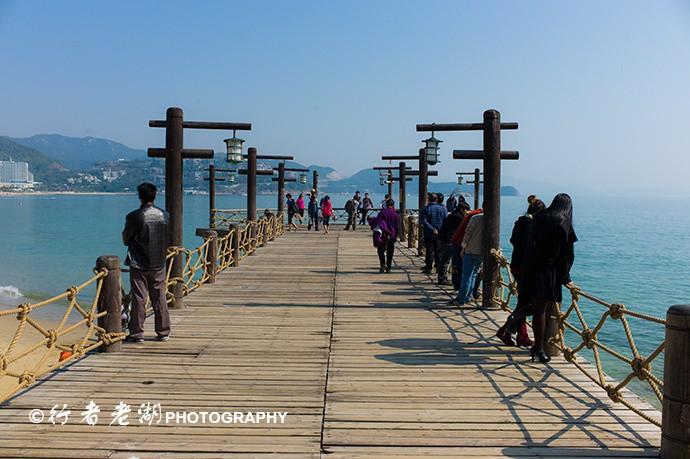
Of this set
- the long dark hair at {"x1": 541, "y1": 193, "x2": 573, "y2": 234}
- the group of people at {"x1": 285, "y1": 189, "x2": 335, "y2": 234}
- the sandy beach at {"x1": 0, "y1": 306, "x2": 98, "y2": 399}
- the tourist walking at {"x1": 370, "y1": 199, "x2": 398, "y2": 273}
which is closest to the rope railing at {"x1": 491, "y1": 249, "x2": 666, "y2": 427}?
the long dark hair at {"x1": 541, "y1": 193, "x2": 573, "y2": 234}

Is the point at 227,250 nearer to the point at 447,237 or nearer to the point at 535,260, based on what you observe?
the point at 447,237

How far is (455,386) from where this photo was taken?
20.6 ft

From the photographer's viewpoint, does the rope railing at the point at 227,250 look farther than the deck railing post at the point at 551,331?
Yes

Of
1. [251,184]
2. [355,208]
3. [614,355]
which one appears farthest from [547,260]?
[355,208]

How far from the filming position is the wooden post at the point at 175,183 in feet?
33.8

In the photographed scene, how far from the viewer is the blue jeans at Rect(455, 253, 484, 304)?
10.5 metres

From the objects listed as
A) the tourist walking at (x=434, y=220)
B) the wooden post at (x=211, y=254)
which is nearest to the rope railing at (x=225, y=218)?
the wooden post at (x=211, y=254)

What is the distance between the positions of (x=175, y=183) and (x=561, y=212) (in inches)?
239

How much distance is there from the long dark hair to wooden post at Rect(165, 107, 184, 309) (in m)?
5.84

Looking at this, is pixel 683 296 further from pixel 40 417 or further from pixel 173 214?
pixel 40 417

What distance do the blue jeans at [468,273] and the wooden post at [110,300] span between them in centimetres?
542

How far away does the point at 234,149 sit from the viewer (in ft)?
42.0

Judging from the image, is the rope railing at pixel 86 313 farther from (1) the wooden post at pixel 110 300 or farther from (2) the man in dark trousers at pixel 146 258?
(2) the man in dark trousers at pixel 146 258

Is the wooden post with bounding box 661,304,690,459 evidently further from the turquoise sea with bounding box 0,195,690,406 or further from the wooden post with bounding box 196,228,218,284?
the turquoise sea with bounding box 0,195,690,406
